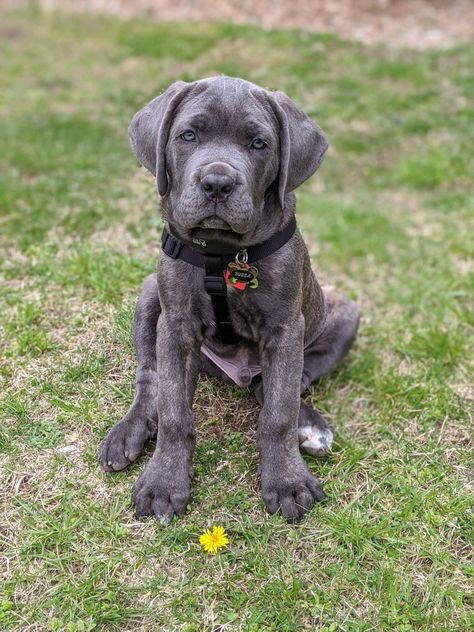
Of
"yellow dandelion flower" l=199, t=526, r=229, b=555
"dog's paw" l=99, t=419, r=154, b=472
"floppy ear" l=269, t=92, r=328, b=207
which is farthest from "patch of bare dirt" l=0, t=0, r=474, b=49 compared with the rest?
"yellow dandelion flower" l=199, t=526, r=229, b=555

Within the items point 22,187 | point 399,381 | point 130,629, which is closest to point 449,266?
point 399,381

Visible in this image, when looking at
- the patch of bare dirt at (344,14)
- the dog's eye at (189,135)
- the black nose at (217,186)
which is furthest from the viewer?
the patch of bare dirt at (344,14)

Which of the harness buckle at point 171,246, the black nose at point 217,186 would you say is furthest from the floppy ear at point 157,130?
the black nose at point 217,186

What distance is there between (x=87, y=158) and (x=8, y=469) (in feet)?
16.5

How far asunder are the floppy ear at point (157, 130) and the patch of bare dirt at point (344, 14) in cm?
862

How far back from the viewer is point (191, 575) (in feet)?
11.6

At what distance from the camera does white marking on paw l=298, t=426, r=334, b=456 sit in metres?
4.25

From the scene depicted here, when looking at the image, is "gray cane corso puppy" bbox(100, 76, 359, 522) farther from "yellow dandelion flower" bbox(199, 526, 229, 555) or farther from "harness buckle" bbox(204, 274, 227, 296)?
"yellow dandelion flower" bbox(199, 526, 229, 555)

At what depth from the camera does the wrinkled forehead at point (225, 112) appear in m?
3.54

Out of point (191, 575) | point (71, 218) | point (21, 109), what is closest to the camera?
point (191, 575)

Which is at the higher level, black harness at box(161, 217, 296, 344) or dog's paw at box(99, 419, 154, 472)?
black harness at box(161, 217, 296, 344)

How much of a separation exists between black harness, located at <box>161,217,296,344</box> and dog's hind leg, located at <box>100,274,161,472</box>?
2.02 ft

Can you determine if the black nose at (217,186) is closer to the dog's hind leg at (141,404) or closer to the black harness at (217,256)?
the black harness at (217,256)

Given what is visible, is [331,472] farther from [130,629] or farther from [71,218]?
[71,218]
